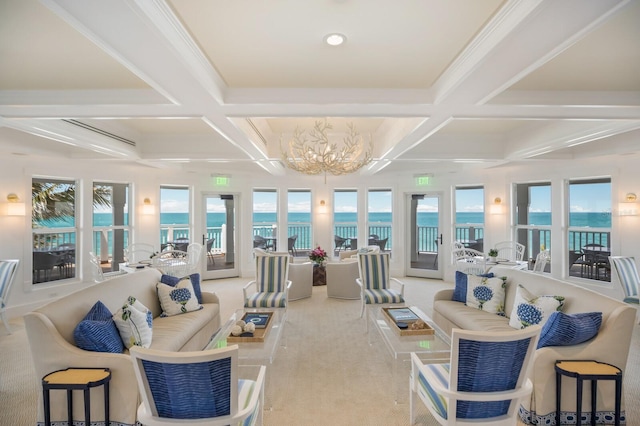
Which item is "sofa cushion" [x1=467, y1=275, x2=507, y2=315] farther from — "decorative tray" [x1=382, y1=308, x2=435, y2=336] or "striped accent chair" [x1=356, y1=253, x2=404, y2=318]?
"striped accent chair" [x1=356, y1=253, x2=404, y2=318]

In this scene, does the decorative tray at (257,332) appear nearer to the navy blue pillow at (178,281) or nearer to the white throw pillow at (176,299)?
the white throw pillow at (176,299)

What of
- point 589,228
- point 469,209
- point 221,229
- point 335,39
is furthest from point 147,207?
point 589,228

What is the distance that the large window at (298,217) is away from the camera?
8.54 meters

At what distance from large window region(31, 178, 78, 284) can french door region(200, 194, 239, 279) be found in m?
2.60

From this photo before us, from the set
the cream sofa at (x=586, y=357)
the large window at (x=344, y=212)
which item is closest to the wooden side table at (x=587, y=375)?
the cream sofa at (x=586, y=357)

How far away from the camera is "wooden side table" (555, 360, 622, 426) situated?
2.21 meters

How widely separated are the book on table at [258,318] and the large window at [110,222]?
4544 millimetres

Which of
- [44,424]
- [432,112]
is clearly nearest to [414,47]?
[432,112]

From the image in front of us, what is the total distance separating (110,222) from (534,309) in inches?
289

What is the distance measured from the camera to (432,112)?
3.16 meters

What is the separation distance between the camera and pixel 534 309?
296 cm

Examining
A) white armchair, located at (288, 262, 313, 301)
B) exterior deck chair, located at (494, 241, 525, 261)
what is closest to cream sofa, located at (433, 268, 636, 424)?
white armchair, located at (288, 262, 313, 301)

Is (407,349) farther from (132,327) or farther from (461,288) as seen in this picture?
(132,327)

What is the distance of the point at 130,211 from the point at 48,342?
527cm
